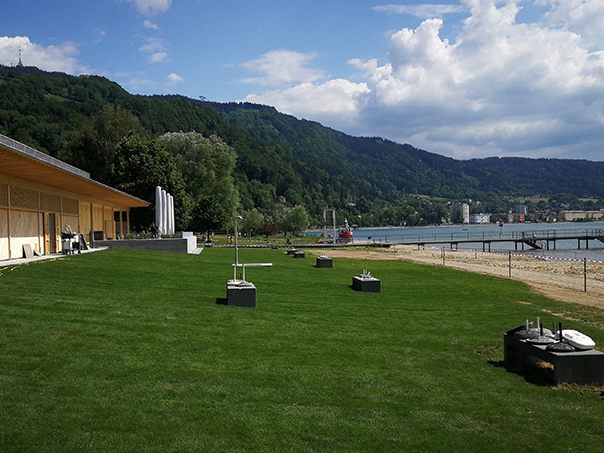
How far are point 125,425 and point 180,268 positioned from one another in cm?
1494

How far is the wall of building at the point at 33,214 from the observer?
67.2 feet

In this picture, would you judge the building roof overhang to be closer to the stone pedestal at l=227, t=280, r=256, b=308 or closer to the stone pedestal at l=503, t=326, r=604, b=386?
the stone pedestal at l=227, t=280, r=256, b=308

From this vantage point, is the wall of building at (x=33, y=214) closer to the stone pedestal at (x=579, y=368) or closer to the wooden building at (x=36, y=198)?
the wooden building at (x=36, y=198)

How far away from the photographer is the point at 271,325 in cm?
1066

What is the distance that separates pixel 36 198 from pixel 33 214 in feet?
2.72

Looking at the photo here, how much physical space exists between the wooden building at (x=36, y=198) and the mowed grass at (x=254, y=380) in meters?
5.77

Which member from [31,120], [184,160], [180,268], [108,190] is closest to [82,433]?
[180,268]

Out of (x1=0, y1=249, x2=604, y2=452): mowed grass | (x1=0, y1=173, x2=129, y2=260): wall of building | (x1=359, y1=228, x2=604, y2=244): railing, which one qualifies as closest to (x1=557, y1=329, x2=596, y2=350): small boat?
(x1=0, y1=249, x2=604, y2=452): mowed grass

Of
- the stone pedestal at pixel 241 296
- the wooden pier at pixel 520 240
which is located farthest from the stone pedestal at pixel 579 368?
the wooden pier at pixel 520 240

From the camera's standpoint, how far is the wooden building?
18.0 meters

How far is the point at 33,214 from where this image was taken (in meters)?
23.8

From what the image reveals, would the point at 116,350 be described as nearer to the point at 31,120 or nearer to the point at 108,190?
the point at 108,190

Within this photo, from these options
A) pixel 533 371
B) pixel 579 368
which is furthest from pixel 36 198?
pixel 579 368

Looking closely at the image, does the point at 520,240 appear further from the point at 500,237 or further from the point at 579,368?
the point at 579,368
